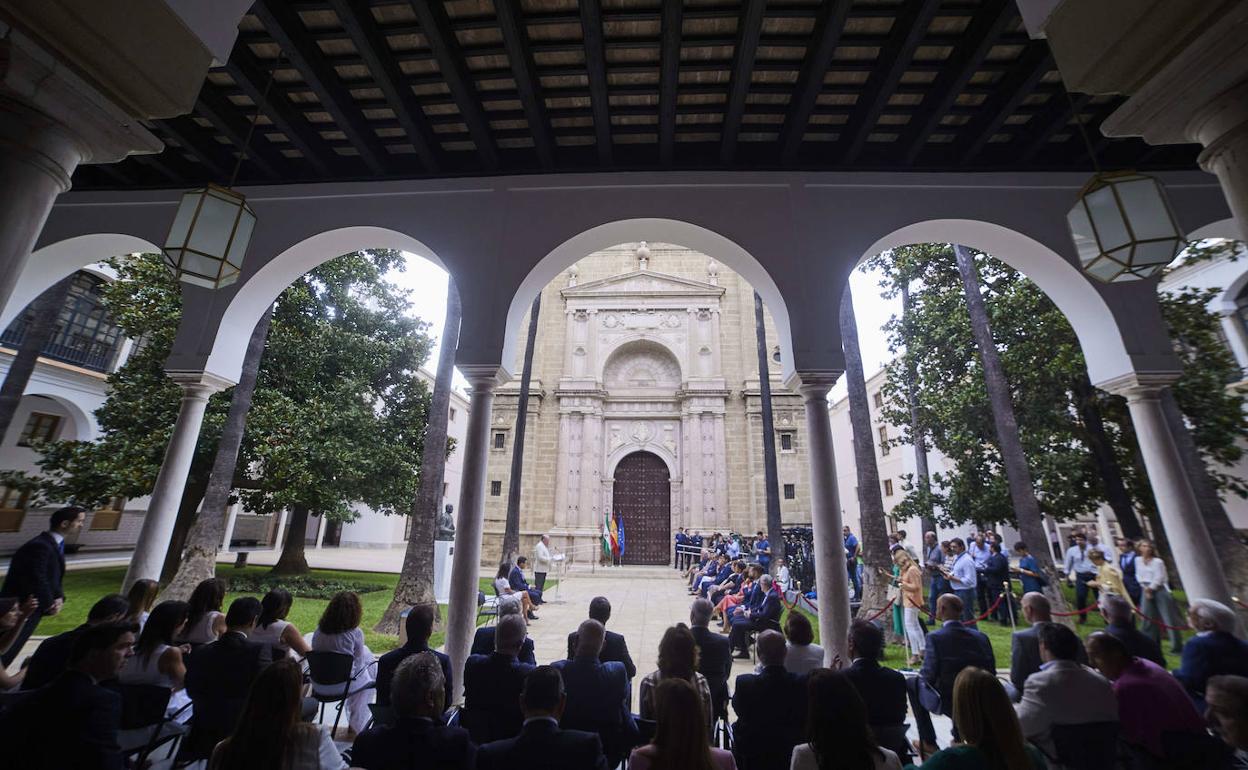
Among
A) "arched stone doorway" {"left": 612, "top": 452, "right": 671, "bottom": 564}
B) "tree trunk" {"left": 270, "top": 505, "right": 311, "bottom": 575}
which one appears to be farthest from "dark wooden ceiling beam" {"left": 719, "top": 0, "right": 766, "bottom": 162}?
"arched stone doorway" {"left": 612, "top": 452, "right": 671, "bottom": 564}

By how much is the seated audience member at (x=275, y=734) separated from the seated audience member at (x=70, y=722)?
0.55 metres

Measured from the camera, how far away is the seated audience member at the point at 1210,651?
3094 mm

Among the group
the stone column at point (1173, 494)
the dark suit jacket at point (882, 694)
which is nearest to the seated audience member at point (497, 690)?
the dark suit jacket at point (882, 694)

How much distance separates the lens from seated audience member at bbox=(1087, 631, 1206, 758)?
2.59 meters

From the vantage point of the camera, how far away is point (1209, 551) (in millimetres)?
4602

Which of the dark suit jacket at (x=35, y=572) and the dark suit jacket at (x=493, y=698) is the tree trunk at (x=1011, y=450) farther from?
the dark suit jacket at (x=35, y=572)

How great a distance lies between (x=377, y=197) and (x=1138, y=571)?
1056cm

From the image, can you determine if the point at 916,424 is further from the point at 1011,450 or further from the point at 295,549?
the point at 295,549

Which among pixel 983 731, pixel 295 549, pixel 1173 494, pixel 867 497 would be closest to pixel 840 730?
pixel 983 731

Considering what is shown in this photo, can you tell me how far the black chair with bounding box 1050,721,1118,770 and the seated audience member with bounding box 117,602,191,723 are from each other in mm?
4641

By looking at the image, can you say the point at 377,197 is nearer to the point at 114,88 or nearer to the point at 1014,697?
the point at 114,88

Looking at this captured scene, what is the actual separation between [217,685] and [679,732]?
Result: 2.63 m

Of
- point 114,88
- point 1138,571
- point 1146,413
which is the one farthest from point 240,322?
point 1138,571

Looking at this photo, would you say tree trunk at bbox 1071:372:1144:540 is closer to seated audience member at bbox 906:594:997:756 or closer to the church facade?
seated audience member at bbox 906:594:997:756
